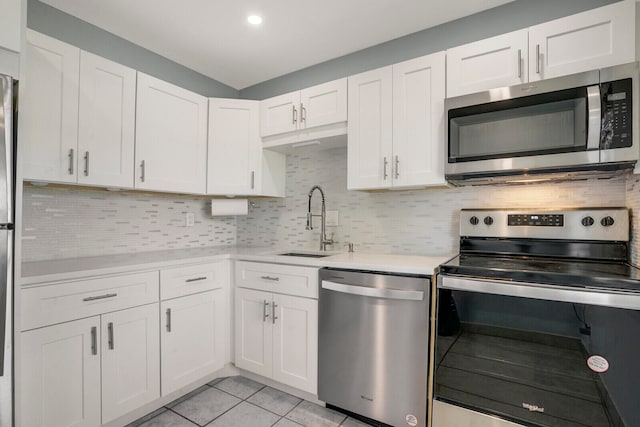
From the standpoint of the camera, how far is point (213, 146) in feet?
8.09

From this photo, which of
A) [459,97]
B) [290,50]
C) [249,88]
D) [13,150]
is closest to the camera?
[13,150]

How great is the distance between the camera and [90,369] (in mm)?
1555

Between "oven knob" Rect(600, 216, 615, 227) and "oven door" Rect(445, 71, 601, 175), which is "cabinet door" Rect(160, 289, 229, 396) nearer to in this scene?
"oven door" Rect(445, 71, 601, 175)

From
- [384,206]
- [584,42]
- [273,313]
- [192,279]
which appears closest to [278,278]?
[273,313]

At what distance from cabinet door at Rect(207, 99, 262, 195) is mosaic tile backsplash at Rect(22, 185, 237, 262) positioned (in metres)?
0.41

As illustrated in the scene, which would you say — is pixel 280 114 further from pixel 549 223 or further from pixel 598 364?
pixel 598 364

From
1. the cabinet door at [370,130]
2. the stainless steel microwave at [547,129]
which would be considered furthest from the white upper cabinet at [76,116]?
the stainless steel microwave at [547,129]

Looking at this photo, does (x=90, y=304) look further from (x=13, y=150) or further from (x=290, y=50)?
(x=290, y=50)

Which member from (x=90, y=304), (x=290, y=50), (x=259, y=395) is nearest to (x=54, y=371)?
(x=90, y=304)

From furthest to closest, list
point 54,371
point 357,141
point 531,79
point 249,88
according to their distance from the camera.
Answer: point 249,88 < point 357,141 < point 531,79 < point 54,371

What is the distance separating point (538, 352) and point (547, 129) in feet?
3.37

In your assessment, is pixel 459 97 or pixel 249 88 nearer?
pixel 459 97

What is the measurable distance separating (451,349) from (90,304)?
183 centimetres

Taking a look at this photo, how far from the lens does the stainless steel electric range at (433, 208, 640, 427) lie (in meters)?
1.16
